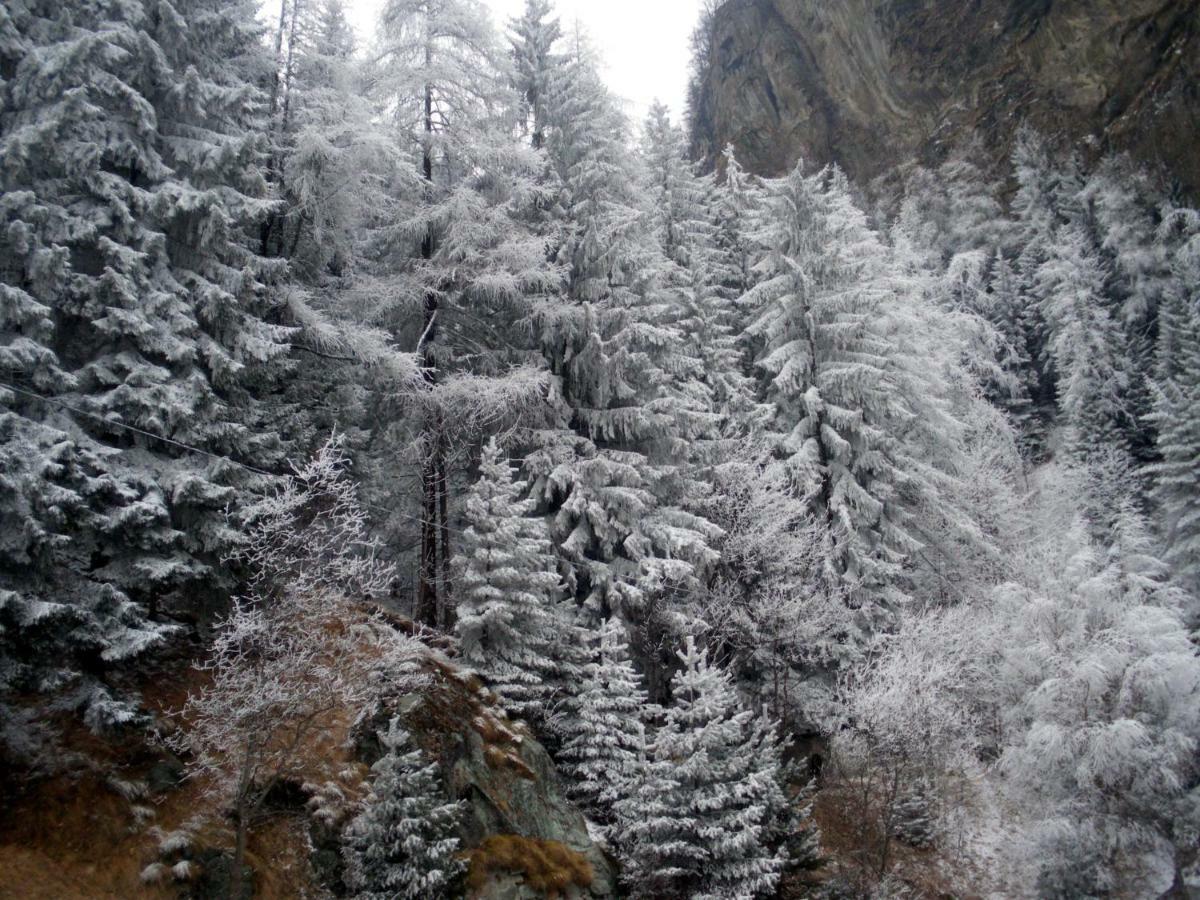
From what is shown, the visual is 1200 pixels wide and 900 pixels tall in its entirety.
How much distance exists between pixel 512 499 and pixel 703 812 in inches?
300

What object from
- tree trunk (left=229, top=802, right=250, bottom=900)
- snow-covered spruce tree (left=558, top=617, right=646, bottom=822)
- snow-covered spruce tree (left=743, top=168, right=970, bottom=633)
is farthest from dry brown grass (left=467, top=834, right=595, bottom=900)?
snow-covered spruce tree (left=743, top=168, right=970, bottom=633)

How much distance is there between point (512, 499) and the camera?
16.8 m

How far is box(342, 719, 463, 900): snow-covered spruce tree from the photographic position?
948 cm

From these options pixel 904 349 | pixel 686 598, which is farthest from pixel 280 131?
pixel 904 349

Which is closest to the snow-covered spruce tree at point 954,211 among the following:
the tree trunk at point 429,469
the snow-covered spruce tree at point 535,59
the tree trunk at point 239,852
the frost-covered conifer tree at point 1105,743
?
the snow-covered spruce tree at point 535,59

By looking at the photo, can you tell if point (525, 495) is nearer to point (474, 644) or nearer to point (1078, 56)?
point (474, 644)

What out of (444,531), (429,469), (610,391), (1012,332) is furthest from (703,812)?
(1012,332)

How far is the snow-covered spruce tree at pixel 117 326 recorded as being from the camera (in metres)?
9.71

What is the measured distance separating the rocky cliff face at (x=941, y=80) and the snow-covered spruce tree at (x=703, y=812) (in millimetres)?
41745

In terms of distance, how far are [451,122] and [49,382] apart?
1088cm

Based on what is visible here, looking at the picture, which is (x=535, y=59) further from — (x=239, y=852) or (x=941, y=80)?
(x=941, y=80)

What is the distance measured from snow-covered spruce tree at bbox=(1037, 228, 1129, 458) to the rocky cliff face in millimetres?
6761

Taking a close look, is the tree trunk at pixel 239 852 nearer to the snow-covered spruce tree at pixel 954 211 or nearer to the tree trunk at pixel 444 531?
the tree trunk at pixel 444 531

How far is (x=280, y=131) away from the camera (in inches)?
681
